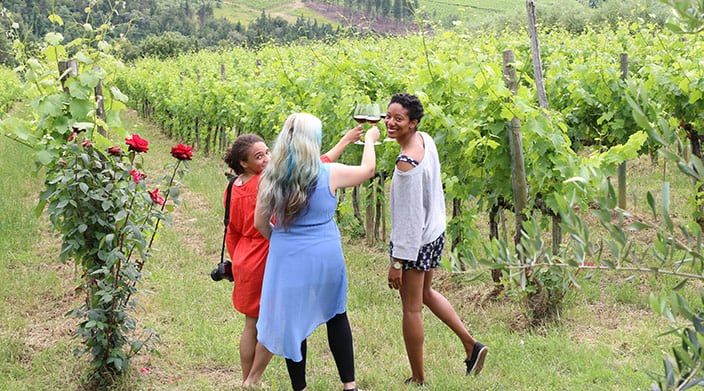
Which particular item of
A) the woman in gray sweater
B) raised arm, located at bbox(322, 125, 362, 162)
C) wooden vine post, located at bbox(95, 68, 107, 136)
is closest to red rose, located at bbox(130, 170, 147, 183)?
wooden vine post, located at bbox(95, 68, 107, 136)

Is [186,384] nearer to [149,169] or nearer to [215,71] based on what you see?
[149,169]

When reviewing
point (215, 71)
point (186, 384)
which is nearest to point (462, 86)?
point (186, 384)

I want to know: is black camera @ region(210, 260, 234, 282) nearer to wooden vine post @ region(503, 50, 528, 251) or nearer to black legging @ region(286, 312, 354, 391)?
black legging @ region(286, 312, 354, 391)

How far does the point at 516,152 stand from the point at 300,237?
2127mm

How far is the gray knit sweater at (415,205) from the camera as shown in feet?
13.6

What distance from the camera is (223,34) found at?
2773 inches

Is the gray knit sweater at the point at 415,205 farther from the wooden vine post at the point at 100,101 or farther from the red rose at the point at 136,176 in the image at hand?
the wooden vine post at the point at 100,101

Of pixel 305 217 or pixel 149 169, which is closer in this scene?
pixel 305 217

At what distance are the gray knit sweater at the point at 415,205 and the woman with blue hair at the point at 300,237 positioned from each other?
23cm

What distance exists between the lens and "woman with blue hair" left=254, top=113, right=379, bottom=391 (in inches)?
151

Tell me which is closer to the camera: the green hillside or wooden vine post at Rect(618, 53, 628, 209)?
wooden vine post at Rect(618, 53, 628, 209)

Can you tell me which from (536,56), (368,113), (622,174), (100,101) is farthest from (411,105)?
(622,174)

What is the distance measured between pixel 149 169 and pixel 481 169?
9982mm

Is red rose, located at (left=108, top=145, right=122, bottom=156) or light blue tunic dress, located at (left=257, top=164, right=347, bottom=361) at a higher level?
red rose, located at (left=108, top=145, right=122, bottom=156)
